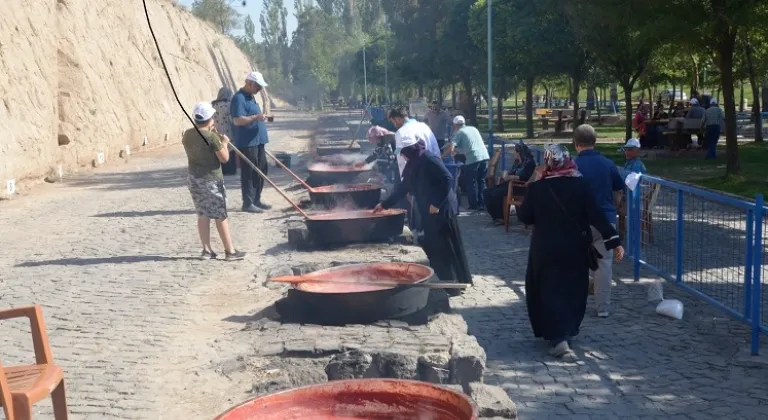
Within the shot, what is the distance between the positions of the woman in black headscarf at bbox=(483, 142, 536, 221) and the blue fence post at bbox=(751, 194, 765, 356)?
6600mm

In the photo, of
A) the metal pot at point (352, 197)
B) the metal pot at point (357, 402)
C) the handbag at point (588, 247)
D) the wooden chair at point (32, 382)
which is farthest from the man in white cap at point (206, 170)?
the metal pot at point (357, 402)

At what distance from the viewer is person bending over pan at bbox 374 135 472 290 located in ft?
28.8

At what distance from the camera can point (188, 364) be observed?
6.39 meters

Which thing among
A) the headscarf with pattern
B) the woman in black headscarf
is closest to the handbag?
the headscarf with pattern

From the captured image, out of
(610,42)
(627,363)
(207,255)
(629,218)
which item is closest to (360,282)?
(627,363)

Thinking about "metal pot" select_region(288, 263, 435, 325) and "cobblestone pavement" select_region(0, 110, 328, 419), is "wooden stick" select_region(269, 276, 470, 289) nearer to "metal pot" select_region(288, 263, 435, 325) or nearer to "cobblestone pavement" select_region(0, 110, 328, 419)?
"metal pot" select_region(288, 263, 435, 325)

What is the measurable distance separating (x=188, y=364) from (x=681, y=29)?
13.7m

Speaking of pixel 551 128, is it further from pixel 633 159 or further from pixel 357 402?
pixel 357 402

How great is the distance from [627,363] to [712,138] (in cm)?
1886

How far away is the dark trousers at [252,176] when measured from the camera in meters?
13.8

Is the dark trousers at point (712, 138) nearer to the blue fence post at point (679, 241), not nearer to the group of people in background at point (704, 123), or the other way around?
the group of people in background at point (704, 123)

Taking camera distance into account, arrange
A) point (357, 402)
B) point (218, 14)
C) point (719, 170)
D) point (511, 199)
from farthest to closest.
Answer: point (218, 14) < point (719, 170) < point (511, 199) < point (357, 402)

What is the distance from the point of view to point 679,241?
8.84 metres

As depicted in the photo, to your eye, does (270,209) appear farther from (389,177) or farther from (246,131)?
(389,177)
